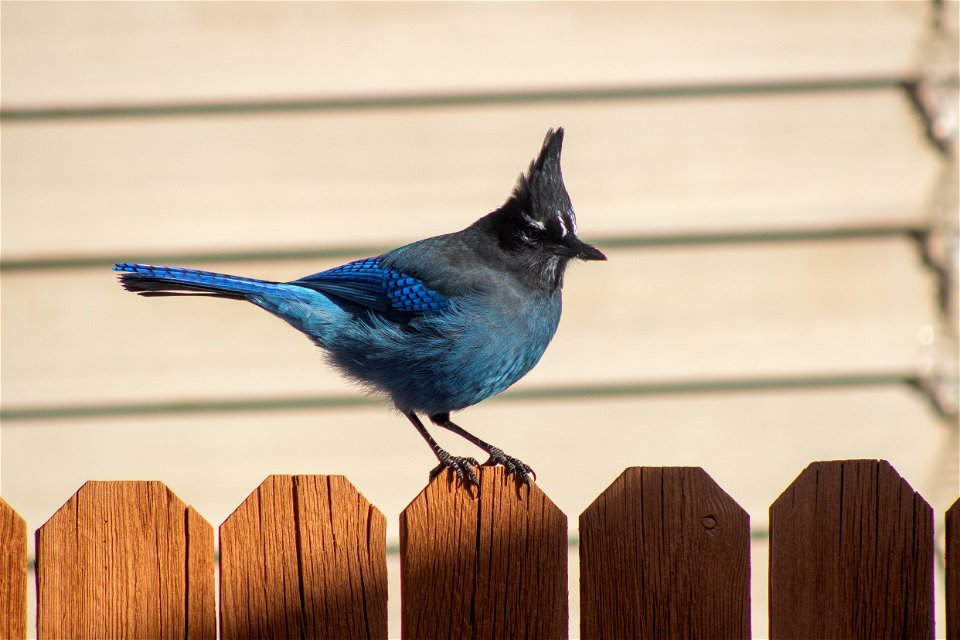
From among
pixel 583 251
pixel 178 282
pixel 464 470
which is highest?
pixel 583 251

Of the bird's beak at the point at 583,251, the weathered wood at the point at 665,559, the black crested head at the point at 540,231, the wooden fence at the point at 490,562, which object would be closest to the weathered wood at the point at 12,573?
the wooden fence at the point at 490,562

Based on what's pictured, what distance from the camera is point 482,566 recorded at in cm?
215

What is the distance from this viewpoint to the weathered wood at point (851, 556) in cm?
210

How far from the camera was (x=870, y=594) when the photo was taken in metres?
2.12

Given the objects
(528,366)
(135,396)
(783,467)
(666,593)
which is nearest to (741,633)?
(666,593)

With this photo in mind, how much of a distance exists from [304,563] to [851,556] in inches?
43.2

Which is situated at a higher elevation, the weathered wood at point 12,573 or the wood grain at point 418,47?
the wood grain at point 418,47

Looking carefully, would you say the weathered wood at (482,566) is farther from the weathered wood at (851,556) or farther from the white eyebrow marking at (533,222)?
the white eyebrow marking at (533,222)

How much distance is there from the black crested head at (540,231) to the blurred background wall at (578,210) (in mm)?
720

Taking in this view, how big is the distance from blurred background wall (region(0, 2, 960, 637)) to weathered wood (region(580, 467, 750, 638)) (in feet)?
5.19

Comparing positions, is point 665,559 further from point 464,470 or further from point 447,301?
point 447,301

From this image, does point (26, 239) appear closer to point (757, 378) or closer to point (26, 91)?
point (26, 91)

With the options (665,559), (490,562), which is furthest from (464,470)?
(665,559)

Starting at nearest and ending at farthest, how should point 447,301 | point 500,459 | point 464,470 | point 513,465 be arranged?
point 464,470 → point 513,465 → point 500,459 → point 447,301
